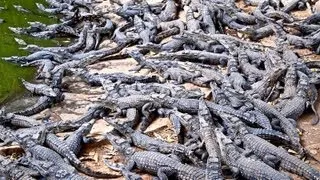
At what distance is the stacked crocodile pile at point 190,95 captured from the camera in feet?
18.0

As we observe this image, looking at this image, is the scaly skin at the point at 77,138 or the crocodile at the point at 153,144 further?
the scaly skin at the point at 77,138

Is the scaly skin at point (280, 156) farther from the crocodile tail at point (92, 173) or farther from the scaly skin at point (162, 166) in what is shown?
the crocodile tail at point (92, 173)

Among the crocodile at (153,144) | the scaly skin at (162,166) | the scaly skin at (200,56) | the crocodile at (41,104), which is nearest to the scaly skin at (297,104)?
the crocodile at (153,144)

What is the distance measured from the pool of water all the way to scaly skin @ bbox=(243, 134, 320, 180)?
13.7 feet

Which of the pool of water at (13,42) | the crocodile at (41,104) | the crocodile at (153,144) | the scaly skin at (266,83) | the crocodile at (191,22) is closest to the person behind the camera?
the crocodile at (153,144)

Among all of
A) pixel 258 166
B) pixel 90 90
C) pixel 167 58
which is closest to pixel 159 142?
pixel 258 166

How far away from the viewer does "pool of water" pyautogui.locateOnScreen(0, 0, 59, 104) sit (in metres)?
8.62

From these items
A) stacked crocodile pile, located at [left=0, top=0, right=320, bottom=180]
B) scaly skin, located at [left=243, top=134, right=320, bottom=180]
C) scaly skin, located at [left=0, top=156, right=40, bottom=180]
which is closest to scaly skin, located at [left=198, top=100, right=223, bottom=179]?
stacked crocodile pile, located at [left=0, top=0, right=320, bottom=180]

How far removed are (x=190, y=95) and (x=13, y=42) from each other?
206 inches

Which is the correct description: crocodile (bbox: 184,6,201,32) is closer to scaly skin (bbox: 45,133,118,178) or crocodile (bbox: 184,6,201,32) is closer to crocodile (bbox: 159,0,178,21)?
crocodile (bbox: 159,0,178,21)

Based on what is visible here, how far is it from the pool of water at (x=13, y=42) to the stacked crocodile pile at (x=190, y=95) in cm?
22

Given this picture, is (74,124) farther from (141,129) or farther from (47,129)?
(141,129)

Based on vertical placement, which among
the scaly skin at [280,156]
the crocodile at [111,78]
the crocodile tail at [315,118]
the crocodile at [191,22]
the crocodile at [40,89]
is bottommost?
the crocodile at [40,89]

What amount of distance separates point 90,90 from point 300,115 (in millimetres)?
3354
